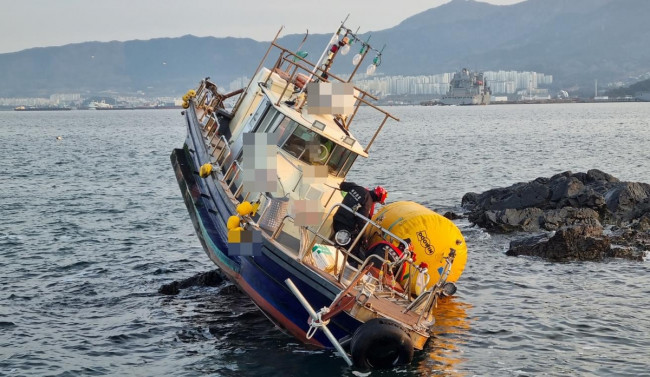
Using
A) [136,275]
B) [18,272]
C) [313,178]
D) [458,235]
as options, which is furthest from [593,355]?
[18,272]

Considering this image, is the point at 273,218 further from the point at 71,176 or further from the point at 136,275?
the point at 71,176

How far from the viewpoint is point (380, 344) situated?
1234cm

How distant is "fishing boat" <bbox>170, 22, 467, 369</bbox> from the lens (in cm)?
1277

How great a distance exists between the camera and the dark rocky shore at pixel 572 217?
2206 cm

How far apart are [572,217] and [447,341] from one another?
12740 mm

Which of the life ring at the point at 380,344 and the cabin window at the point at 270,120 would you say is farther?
the cabin window at the point at 270,120

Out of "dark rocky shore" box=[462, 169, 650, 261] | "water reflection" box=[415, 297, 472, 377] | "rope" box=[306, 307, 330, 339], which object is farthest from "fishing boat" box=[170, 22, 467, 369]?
"dark rocky shore" box=[462, 169, 650, 261]

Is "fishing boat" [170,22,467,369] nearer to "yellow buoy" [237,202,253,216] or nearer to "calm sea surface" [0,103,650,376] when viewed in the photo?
"yellow buoy" [237,202,253,216]

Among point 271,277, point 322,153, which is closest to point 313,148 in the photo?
point 322,153

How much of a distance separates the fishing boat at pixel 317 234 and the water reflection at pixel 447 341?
1.77ft

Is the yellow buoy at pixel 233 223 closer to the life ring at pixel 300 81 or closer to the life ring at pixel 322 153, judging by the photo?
the life ring at pixel 322 153

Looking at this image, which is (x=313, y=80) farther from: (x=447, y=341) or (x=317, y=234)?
(x=447, y=341)

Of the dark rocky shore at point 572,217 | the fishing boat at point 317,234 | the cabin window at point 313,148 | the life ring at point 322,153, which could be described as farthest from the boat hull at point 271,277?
the dark rocky shore at point 572,217

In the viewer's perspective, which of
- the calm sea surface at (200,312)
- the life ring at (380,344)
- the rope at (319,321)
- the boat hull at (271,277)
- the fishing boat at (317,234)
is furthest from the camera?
the calm sea surface at (200,312)
